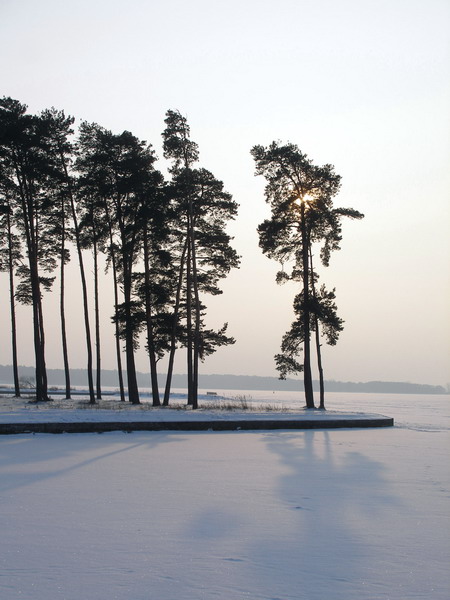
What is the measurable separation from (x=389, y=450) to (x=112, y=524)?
8.38 metres

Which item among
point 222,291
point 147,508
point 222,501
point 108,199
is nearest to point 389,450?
point 222,501

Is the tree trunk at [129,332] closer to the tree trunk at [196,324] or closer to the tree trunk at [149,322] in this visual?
the tree trunk at [149,322]

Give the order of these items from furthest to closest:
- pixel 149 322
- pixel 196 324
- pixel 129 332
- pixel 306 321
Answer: pixel 129 332 → pixel 149 322 → pixel 306 321 → pixel 196 324

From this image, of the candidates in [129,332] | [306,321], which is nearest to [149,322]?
[129,332]

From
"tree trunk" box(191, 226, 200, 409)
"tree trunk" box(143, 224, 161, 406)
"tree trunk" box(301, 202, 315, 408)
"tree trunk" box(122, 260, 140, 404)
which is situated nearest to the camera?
"tree trunk" box(191, 226, 200, 409)

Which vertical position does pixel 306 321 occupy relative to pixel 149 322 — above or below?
below

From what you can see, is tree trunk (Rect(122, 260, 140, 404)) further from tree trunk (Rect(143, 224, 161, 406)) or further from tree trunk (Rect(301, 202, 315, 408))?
tree trunk (Rect(301, 202, 315, 408))

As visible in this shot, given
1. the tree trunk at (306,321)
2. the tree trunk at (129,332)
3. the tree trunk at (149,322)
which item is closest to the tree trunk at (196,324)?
the tree trunk at (149,322)

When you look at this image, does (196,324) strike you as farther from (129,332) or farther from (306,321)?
(306,321)

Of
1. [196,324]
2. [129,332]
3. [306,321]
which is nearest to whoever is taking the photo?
[196,324]

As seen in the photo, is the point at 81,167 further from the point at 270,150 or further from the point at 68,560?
the point at 68,560

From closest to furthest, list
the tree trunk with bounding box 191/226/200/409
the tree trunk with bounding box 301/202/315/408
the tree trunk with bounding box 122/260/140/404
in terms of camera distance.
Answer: the tree trunk with bounding box 191/226/200/409
the tree trunk with bounding box 301/202/315/408
the tree trunk with bounding box 122/260/140/404

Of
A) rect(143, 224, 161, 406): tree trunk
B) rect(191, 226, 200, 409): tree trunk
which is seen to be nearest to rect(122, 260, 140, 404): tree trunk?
rect(143, 224, 161, 406): tree trunk

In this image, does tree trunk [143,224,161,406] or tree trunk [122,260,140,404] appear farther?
tree trunk [122,260,140,404]
